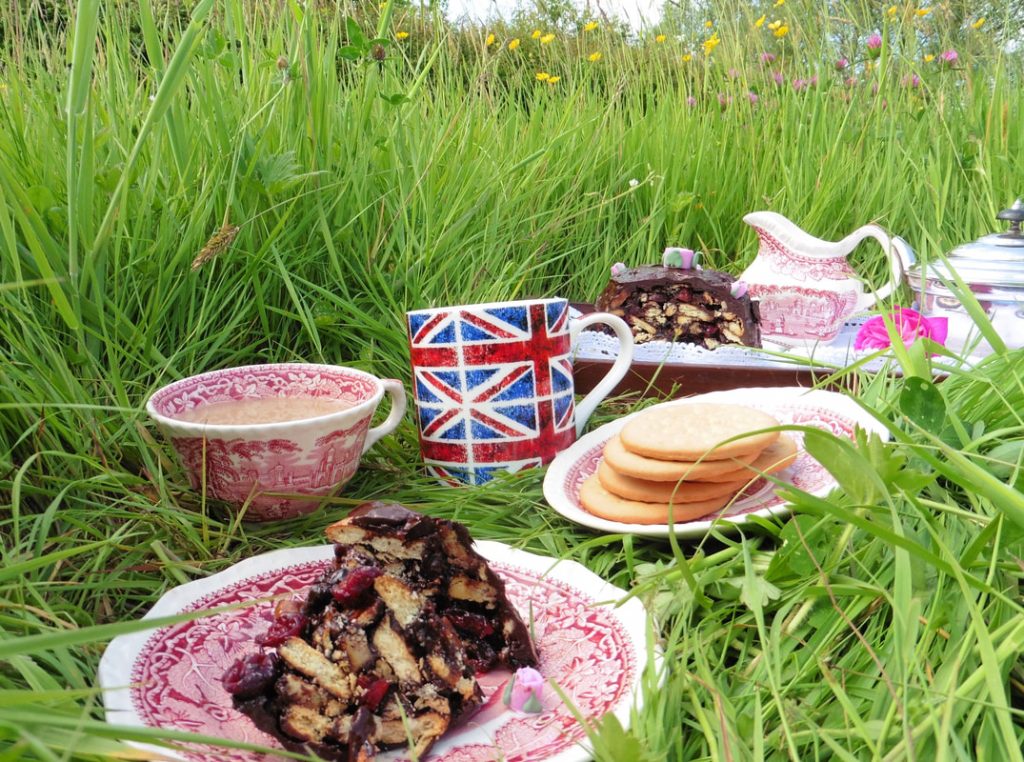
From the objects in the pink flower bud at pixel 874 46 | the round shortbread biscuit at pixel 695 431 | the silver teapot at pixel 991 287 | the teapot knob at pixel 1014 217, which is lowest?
the round shortbread biscuit at pixel 695 431

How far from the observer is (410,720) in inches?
30.2

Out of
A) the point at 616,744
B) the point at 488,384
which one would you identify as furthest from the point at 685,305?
the point at 616,744

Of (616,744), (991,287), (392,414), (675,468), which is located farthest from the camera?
(991,287)

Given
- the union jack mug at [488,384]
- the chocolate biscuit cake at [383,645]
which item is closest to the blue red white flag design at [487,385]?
the union jack mug at [488,384]

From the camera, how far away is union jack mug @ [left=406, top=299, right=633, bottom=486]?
1.37 m

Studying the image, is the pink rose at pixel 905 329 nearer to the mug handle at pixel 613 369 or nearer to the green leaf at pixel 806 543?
the mug handle at pixel 613 369

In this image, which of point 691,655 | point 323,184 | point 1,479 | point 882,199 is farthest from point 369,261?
point 882,199

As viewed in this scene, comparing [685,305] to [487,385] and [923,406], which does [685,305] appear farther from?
[923,406]

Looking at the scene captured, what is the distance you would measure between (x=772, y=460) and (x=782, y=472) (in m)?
0.05

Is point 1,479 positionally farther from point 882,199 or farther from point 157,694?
point 882,199

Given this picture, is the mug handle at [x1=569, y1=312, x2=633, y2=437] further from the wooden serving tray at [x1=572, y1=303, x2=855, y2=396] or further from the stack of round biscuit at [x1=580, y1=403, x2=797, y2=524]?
the stack of round biscuit at [x1=580, y1=403, x2=797, y2=524]

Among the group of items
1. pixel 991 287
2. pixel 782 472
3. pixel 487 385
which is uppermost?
pixel 991 287

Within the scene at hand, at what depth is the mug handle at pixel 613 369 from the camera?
1537mm

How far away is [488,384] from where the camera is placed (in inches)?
54.5
